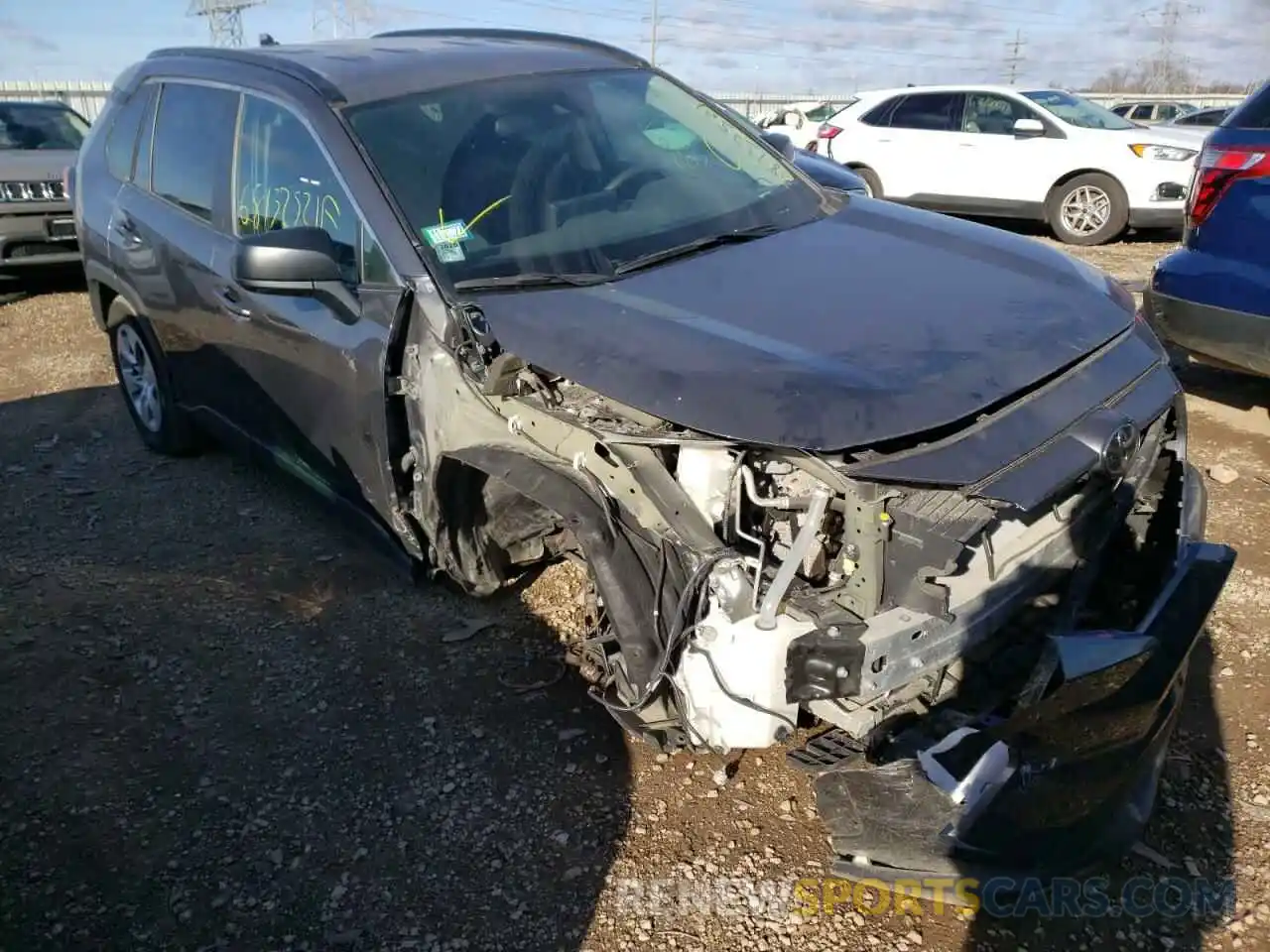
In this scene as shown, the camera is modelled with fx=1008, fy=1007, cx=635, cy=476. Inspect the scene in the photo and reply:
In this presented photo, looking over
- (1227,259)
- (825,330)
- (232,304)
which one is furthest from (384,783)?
(1227,259)

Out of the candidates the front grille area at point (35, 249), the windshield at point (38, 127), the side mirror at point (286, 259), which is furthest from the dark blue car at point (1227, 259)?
the windshield at point (38, 127)

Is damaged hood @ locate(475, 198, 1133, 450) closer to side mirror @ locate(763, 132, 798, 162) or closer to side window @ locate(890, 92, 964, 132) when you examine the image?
side mirror @ locate(763, 132, 798, 162)

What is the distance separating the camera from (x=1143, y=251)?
31.0 feet

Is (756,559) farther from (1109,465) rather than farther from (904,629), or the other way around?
(1109,465)

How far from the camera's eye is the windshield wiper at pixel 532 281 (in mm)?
2906

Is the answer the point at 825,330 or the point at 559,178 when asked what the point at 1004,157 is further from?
the point at 825,330

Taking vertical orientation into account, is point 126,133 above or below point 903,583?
above

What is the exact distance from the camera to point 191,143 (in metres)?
4.16

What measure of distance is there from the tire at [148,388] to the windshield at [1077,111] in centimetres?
874

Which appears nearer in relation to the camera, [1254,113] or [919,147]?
[1254,113]

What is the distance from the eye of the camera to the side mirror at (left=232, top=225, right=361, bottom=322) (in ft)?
9.60

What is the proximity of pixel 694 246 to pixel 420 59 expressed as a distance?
132cm

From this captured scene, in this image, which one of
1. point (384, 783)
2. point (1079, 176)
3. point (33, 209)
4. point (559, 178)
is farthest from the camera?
point (1079, 176)

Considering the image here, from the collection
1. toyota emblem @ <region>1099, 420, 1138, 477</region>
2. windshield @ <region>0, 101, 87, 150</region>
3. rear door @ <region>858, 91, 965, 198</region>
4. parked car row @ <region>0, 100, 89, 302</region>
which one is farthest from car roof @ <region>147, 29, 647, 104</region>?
rear door @ <region>858, 91, 965, 198</region>
